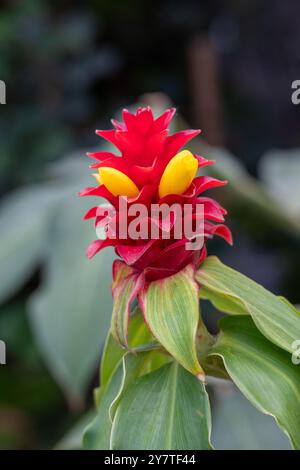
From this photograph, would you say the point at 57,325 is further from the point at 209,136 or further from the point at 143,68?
the point at 143,68

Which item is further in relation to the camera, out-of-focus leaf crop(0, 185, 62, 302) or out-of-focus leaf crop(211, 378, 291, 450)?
out-of-focus leaf crop(0, 185, 62, 302)

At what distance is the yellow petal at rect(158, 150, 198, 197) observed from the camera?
39 centimetres

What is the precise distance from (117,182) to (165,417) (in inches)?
5.7

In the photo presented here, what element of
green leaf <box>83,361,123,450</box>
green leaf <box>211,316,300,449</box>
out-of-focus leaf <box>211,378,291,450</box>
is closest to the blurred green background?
out-of-focus leaf <box>211,378,291,450</box>

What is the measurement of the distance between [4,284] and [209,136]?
105 cm

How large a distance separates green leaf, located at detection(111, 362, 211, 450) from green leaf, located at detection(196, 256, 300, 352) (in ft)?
0.19

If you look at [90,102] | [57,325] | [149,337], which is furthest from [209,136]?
[149,337]

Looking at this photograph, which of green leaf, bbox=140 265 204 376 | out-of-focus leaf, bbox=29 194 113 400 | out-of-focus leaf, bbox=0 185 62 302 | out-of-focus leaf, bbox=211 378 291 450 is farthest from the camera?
out-of-focus leaf, bbox=0 185 62 302

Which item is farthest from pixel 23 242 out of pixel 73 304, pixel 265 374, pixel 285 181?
pixel 265 374

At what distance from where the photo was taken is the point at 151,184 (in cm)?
41

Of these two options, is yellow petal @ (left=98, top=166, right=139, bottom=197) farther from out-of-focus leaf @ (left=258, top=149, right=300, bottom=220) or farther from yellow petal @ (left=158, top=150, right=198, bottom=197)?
out-of-focus leaf @ (left=258, top=149, right=300, bottom=220)

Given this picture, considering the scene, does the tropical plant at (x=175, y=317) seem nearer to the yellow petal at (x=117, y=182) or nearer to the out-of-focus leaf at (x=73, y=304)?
the yellow petal at (x=117, y=182)

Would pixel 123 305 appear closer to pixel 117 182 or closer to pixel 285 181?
pixel 117 182

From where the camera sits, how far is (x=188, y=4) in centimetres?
210
